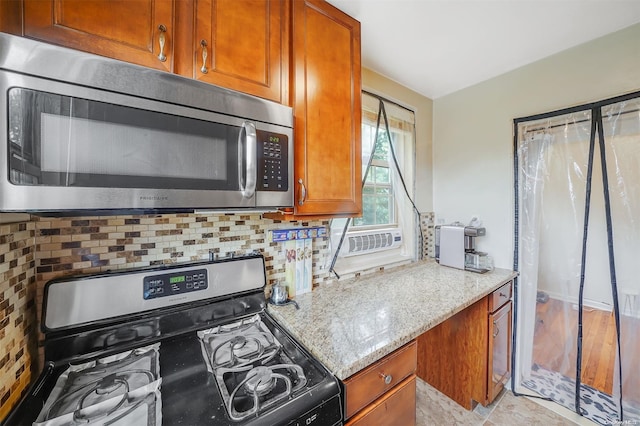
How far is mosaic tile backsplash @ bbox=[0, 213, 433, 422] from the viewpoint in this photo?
0.66 metres

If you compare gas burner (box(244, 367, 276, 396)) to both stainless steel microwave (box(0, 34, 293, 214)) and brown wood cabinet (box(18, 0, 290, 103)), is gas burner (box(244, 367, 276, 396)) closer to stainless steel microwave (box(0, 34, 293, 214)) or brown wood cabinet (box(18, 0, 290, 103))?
stainless steel microwave (box(0, 34, 293, 214))

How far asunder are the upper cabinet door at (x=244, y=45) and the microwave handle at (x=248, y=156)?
7.6 inches

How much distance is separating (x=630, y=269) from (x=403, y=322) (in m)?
1.48

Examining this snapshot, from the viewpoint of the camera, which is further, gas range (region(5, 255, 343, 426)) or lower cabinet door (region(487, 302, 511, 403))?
lower cabinet door (region(487, 302, 511, 403))

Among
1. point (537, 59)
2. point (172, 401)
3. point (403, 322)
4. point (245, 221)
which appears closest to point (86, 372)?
point (172, 401)

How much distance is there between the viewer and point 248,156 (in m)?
0.81

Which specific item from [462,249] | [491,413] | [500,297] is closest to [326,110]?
[462,249]

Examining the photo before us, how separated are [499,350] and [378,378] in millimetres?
1345

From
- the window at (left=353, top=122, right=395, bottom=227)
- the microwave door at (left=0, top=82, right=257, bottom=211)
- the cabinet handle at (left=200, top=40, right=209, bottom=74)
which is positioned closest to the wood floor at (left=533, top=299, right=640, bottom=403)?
the window at (left=353, top=122, right=395, bottom=227)

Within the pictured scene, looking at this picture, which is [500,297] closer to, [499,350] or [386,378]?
[499,350]

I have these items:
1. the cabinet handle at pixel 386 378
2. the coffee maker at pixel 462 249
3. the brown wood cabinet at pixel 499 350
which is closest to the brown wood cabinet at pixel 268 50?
the cabinet handle at pixel 386 378

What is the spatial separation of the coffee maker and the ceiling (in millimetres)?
1218

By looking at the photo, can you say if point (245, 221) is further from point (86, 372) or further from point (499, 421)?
point (499, 421)

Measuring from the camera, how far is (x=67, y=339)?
78 centimetres
